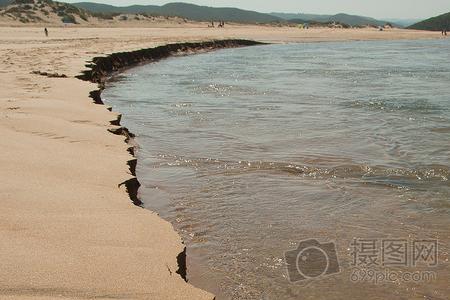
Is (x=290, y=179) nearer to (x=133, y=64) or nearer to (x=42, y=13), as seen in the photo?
(x=133, y=64)

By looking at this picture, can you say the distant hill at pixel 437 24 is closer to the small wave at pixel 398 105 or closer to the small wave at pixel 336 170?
the small wave at pixel 398 105

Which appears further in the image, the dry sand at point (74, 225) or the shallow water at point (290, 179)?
the shallow water at point (290, 179)

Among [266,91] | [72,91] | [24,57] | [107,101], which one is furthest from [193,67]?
[72,91]

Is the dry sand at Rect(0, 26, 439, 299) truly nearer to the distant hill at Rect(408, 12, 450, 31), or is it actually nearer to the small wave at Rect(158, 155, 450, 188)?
the small wave at Rect(158, 155, 450, 188)

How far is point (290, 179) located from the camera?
5.26m

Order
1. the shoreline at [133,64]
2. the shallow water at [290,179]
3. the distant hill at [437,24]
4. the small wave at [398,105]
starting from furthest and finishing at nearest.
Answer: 1. the distant hill at [437,24]
2. the small wave at [398,105]
3. the shoreline at [133,64]
4. the shallow water at [290,179]

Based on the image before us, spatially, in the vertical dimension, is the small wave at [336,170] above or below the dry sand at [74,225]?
below

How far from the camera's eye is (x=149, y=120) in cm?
852

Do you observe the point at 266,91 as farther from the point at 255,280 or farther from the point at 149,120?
the point at 255,280

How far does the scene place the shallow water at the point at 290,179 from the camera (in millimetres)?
3332

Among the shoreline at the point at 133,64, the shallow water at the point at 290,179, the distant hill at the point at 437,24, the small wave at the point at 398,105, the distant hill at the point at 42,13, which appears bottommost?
the shallow water at the point at 290,179

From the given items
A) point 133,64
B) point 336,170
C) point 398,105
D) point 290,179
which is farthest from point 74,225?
point 133,64

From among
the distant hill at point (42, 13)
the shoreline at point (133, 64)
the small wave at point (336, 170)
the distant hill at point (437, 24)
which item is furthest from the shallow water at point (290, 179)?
the distant hill at point (437, 24)

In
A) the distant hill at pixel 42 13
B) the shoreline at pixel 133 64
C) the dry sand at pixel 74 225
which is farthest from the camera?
the distant hill at pixel 42 13
